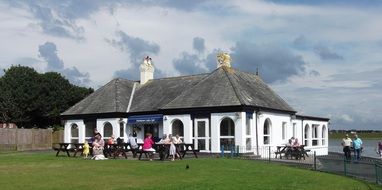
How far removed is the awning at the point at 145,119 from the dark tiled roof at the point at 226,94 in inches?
47.0

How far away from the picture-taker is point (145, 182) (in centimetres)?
1781

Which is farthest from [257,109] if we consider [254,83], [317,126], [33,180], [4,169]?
[33,180]

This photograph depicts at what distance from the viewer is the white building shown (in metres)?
35.7

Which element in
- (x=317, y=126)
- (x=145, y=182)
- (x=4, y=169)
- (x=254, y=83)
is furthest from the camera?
(x=317, y=126)

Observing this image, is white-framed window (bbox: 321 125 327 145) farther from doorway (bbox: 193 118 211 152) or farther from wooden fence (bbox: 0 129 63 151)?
wooden fence (bbox: 0 129 63 151)

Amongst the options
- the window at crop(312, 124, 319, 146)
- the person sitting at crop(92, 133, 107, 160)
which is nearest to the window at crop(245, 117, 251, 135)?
the person sitting at crop(92, 133, 107, 160)

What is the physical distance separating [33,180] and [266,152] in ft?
70.2

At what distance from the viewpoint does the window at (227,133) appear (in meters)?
35.6

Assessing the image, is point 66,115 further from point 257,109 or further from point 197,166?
point 197,166

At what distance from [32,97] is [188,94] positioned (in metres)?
30.6

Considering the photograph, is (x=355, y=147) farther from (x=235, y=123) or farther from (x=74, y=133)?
(x=74, y=133)

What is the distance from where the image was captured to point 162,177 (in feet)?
63.4

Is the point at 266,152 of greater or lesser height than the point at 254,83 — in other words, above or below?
below

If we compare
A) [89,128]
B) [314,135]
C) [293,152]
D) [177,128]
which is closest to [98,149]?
[177,128]
